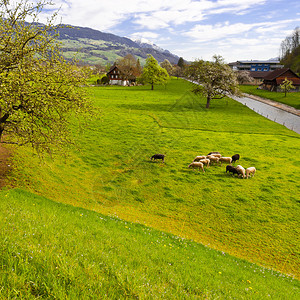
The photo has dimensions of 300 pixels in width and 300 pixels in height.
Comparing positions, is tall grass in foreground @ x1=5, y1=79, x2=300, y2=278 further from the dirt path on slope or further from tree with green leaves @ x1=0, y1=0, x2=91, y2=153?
tree with green leaves @ x1=0, y1=0, x2=91, y2=153

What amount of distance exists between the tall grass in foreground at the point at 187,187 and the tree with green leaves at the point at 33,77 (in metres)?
4.17

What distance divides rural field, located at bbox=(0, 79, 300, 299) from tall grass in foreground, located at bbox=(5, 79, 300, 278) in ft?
0.36

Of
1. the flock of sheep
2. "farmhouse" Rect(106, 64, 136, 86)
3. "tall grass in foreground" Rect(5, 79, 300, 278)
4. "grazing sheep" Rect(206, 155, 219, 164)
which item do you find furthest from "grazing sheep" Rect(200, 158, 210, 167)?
"farmhouse" Rect(106, 64, 136, 86)

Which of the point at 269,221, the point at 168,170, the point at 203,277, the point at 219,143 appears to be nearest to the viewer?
the point at 203,277

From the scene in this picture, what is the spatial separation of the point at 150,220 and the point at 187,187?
22.8 ft

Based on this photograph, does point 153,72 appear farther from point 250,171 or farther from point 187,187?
point 187,187

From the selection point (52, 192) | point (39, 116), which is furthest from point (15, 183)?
point (39, 116)

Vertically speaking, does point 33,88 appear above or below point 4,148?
above

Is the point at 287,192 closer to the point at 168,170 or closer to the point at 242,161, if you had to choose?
the point at 242,161

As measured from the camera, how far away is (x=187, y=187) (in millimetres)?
22000

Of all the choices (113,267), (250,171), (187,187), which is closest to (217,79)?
(250,171)

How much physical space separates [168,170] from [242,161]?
11291 mm

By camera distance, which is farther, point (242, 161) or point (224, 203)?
point (242, 161)

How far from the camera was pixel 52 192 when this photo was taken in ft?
60.0
